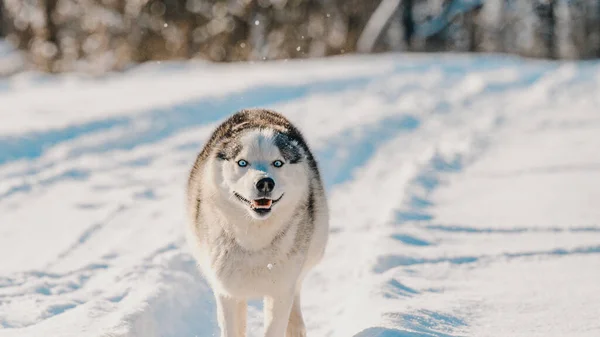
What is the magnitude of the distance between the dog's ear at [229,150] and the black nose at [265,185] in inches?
10.3

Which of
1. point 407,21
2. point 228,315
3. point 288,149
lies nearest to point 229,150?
point 288,149

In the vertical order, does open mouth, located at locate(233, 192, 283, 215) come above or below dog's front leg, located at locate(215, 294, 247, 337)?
above

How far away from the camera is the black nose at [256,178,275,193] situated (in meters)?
3.89

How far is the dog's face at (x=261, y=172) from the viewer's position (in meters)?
3.94

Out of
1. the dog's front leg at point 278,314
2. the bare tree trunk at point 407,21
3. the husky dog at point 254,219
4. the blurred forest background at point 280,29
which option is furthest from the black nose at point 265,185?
the bare tree trunk at point 407,21

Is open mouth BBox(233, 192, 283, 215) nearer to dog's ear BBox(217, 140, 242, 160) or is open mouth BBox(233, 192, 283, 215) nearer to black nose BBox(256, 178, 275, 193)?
black nose BBox(256, 178, 275, 193)

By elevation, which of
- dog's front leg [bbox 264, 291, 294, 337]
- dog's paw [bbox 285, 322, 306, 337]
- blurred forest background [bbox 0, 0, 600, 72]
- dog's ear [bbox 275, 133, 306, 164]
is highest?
blurred forest background [bbox 0, 0, 600, 72]

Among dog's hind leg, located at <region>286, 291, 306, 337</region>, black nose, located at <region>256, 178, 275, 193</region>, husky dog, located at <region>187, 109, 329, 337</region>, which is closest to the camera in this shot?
black nose, located at <region>256, 178, 275, 193</region>

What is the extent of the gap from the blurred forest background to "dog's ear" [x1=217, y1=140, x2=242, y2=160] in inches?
872

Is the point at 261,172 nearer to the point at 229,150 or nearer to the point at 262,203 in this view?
the point at 262,203

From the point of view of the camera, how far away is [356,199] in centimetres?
860

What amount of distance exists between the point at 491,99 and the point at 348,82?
102 inches

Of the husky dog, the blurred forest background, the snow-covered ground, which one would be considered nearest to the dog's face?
the husky dog

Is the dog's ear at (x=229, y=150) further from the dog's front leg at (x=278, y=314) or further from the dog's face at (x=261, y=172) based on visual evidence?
the dog's front leg at (x=278, y=314)
